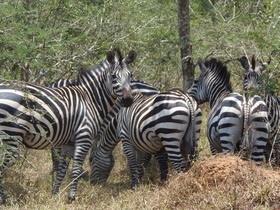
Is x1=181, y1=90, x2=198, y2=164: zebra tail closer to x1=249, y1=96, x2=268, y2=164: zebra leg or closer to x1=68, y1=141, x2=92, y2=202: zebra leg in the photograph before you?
x1=249, y1=96, x2=268, y2=164: zebra leg

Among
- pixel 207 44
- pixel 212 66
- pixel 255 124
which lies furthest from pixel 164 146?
pixel 207 44

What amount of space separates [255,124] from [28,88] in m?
2.96

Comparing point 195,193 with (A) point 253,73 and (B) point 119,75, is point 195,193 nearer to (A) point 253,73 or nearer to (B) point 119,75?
(B) point 119,75

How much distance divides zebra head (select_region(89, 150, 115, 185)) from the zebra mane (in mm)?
2093

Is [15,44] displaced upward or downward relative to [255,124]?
upward

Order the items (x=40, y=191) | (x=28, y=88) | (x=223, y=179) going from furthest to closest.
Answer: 1. (x=40, y=191)
2. (x=28, y=88)
3. (x=223, y=179)

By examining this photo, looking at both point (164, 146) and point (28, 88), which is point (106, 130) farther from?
point (28, 88)

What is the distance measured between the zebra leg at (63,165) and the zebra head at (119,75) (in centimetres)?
97

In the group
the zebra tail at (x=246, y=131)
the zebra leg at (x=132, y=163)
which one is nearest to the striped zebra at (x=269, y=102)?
the zebra tail at (x=246, y=131)

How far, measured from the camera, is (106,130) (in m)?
10.2

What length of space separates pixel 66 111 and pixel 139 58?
424cm

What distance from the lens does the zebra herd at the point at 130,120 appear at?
26.6 feet

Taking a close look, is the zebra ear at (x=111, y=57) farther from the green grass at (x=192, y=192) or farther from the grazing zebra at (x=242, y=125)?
the green grass at (x=192, y=192)

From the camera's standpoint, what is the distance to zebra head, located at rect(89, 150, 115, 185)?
32.6 feet
